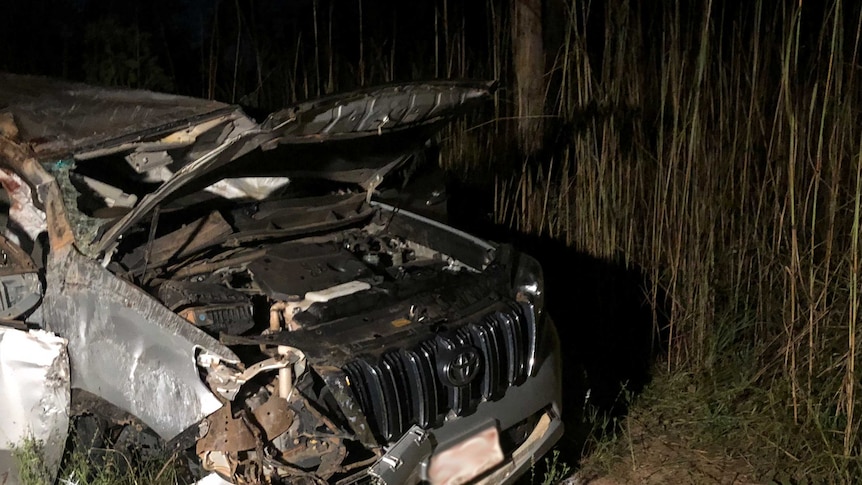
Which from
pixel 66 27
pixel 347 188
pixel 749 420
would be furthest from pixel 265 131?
pixel 66 27

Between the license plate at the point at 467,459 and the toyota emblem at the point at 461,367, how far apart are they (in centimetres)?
18

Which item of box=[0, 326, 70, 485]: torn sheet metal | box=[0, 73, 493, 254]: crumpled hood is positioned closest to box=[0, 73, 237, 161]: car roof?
box=[0, 73, 493, 254]: crumpled hood

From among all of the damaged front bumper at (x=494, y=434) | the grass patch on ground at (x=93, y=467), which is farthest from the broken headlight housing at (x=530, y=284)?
the grass patch on ground at (x=93, y=467)

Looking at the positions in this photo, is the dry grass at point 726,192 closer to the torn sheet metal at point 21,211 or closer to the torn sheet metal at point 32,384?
the torn sheet metal at point 21,211

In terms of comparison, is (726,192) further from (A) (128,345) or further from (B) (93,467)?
(B) (93,467)

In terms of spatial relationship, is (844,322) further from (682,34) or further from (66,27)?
(66,27)

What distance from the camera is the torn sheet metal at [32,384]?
2367mm

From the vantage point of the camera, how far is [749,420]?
3.28m

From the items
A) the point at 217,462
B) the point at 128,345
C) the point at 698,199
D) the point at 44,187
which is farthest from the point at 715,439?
the point at 44,187

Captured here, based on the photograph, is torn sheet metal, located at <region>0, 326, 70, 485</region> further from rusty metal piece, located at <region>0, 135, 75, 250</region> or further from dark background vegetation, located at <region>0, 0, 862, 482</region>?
dark background vegetation, located at <region>0, 0, 862, 482</region>

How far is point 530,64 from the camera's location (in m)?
3.89

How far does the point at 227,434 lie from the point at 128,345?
0.46 m

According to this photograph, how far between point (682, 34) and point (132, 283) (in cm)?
247

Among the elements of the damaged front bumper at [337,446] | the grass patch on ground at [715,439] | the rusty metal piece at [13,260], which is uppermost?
the rusty metal piece at [13,260]
